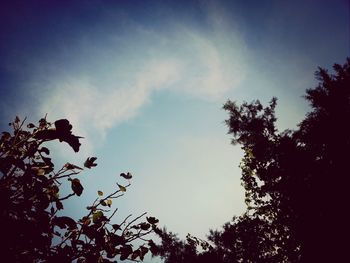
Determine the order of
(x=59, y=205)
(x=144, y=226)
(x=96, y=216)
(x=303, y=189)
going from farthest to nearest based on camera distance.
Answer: (x=303, y=189) < (x=144, y=226) < (x=96, y=216) < (x=59, y=205)

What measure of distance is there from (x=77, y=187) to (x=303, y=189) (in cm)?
1336

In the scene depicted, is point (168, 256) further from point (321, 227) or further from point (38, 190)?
point (38, 190)

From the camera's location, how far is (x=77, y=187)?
2.47m

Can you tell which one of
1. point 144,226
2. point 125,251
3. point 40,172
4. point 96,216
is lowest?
point 125,251

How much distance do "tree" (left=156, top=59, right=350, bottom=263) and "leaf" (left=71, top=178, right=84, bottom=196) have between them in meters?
7.12

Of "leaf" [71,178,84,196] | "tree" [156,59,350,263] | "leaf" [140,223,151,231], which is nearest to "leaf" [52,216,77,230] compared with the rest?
"leaf" [71,178,84,196]

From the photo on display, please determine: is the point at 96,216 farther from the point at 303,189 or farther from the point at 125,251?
the point at 303,189

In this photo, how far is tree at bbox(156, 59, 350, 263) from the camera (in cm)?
1155

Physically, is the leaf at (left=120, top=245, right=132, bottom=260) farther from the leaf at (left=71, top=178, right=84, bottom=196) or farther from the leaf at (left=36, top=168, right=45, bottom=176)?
the leaf at (left=36, top=168, right=45, bottom=176)

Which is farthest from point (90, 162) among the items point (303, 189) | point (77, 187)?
point (303, 189)

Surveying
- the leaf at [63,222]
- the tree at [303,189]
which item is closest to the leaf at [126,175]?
the leaf at [63,222]

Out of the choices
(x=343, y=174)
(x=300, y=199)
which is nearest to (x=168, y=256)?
(x=300, y=199)

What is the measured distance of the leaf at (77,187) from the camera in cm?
243

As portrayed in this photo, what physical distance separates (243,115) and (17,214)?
18897 mm
